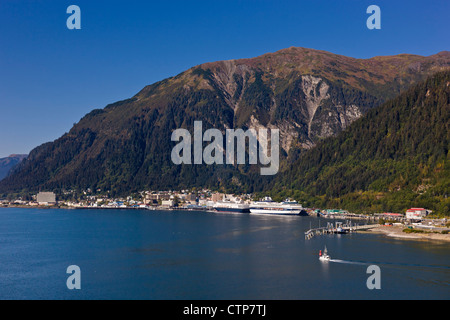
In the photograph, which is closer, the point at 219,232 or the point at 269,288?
the point at 269,288

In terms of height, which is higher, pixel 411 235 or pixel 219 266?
pixel 411 235

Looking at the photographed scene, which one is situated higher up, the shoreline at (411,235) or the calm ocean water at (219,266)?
the shoreline at (411,235)

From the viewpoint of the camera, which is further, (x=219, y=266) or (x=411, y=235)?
(x=411, y=235)

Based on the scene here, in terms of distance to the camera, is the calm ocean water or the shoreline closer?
the calm ocean water

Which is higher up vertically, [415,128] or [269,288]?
[415,128]

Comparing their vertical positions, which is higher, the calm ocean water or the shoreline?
the shoreline

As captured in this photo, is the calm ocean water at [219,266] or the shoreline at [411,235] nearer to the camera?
the calm ocean water at [219,266]
